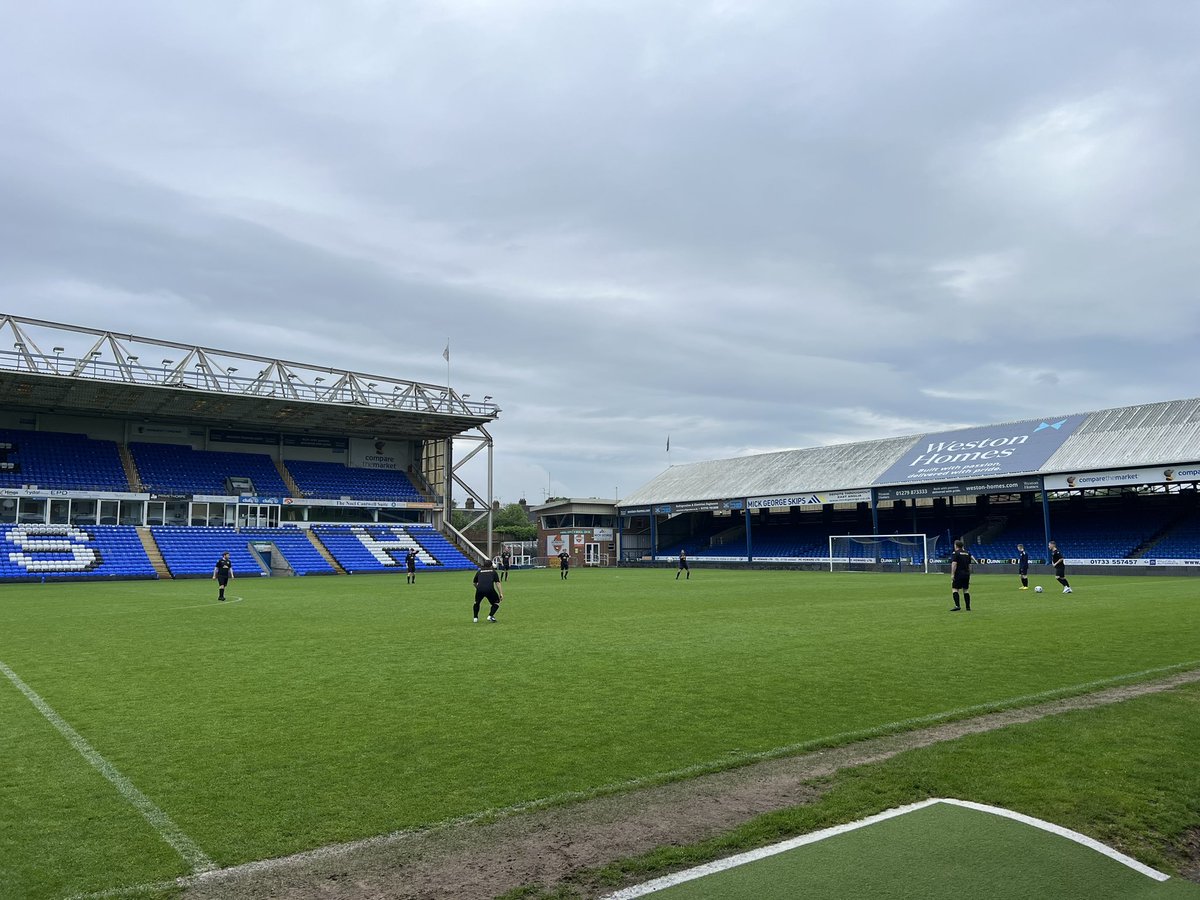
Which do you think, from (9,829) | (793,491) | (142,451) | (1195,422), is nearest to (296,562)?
(142,451)

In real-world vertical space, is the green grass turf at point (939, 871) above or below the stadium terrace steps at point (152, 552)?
below

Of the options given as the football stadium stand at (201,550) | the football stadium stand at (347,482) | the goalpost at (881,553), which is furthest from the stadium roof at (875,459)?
the football stadium stand at (201,550)

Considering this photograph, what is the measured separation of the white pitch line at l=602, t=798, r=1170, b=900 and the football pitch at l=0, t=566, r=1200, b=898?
1.42 metres

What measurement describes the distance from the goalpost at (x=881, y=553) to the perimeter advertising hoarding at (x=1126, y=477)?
25.9ft

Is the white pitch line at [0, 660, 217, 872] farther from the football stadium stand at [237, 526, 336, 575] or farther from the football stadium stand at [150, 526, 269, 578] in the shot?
the football stadium stand at [237, 526, 336, 575]

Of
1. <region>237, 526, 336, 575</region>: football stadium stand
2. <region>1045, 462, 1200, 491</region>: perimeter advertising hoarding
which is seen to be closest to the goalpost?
<region>1045, 462, 1200, 491</region>: perimeter advertising hoarding

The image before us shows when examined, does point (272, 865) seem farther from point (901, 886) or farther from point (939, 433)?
point (939, 433)

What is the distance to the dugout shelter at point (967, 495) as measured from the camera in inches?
1706

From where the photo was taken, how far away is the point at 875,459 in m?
57.2

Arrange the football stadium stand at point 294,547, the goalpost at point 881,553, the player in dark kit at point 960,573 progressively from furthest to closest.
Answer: the football stadium stand at point 294,547, the goalpost at point 881,553, the player in dark kit at point 960,573

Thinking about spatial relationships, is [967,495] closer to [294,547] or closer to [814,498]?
[814,498]

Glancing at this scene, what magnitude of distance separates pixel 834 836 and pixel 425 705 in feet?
18.4

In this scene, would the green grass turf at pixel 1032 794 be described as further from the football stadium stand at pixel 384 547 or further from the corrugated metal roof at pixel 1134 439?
the football stadium stand at pixel 384 547

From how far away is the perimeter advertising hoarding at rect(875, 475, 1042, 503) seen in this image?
1795 inches
